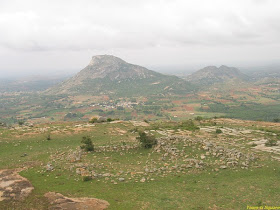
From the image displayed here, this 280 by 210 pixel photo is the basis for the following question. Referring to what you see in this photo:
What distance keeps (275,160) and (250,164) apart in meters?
3.60

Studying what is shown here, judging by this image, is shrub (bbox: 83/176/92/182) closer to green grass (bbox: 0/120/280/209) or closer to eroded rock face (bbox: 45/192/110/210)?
green grass (bbox: 0/120/280/209)

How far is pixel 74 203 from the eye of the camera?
1448cm

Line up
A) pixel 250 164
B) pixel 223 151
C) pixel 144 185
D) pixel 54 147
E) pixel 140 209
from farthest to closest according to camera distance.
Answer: pixel 54 147 → pixel 223 151 → pixel 250 164 → pixel 144 185 → pixel 140 209

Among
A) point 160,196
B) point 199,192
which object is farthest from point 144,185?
point 199,192

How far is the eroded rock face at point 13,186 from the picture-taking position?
15.5 metres

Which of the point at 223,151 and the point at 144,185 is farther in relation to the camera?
the point at 223,151

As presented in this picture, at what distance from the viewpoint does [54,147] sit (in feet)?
99.3

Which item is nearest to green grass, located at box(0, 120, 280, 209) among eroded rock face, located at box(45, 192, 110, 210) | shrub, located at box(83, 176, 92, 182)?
shrub, located at box(83, 176, 92, 182)

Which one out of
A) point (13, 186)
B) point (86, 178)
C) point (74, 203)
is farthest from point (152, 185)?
point (13, 186)

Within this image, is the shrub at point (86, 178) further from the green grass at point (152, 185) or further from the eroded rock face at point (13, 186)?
the eroded rock face at point (13, 186)

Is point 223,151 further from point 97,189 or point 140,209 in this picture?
point 97,189

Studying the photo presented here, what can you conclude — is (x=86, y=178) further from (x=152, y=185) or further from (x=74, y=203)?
(x=152, y=185)

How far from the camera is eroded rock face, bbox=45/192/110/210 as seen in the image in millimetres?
14078

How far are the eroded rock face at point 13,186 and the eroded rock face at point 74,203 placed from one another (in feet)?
7.52
